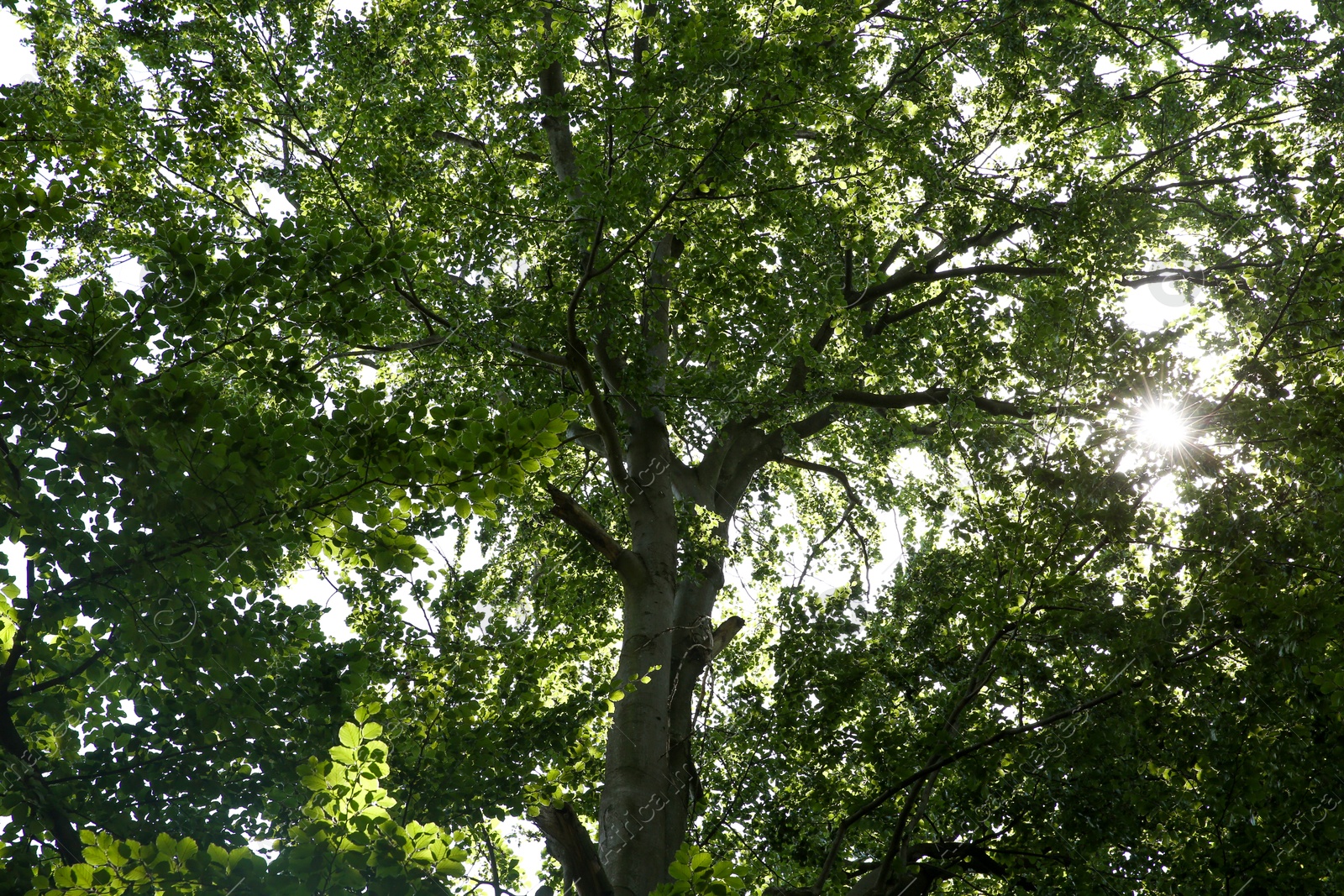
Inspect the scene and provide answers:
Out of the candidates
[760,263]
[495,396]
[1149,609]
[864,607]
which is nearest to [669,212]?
[760,263]

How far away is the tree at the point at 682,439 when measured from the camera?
10.2 feet

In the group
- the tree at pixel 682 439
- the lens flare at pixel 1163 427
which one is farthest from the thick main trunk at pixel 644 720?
the lens flare at pixel 1163 427

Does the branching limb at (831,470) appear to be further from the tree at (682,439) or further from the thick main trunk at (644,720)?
the thick main trunk at (644,720)

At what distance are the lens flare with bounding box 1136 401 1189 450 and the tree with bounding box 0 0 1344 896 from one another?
0.26 feet

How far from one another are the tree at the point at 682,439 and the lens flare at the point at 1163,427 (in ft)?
0.26

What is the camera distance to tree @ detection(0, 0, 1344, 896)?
10.2 feet

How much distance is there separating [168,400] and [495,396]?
380 cm

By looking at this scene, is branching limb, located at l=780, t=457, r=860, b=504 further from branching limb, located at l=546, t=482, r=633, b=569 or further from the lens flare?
the lens flare

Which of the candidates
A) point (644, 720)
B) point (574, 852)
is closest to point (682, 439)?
point (644, 720)

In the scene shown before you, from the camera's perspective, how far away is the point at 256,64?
7320 mm

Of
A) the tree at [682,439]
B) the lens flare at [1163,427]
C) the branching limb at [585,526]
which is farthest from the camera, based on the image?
the branching limb at [585,526]

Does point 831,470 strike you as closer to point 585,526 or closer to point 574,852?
point 585,526

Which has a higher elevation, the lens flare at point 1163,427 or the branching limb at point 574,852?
Answer: the lens flare at point 1163,427

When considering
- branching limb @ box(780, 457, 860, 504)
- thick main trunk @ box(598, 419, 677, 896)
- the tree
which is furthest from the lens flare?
branching limb @ box(780, 457, 860, 504)
